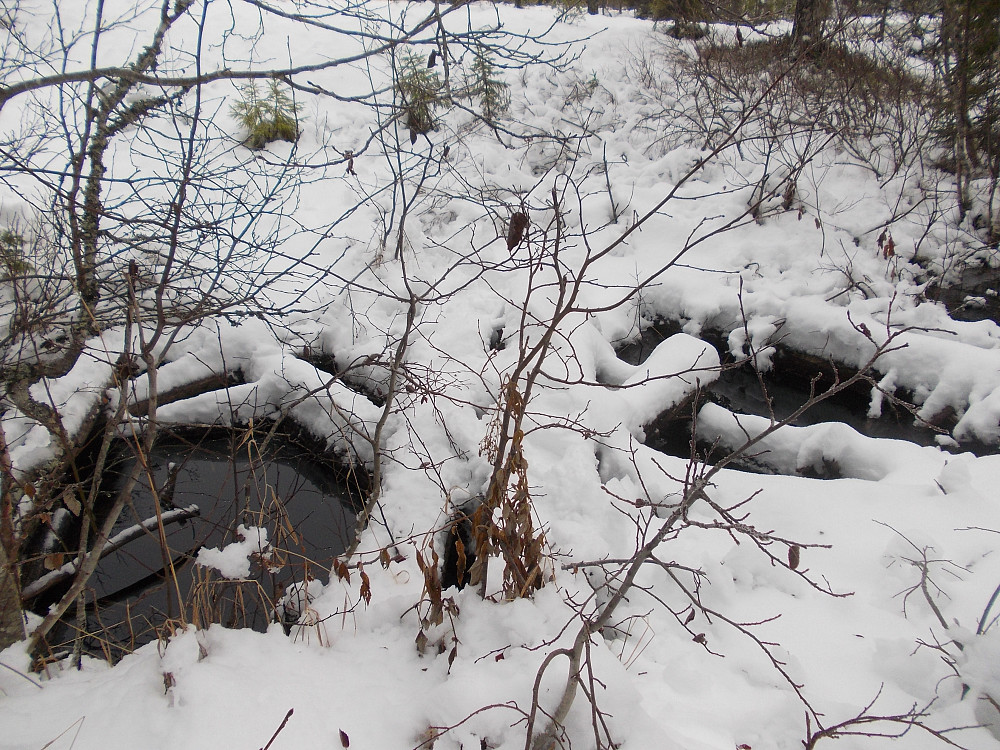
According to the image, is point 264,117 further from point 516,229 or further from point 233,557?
point 516,229

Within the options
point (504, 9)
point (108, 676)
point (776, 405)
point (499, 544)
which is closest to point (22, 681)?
point (108, 676)

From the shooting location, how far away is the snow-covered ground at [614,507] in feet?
5.55

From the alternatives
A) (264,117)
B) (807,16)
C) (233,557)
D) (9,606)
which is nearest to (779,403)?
(233,557)

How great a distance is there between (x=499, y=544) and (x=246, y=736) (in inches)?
35.2

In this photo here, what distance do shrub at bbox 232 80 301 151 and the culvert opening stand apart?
4.25 metres

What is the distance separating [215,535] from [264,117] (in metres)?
5.25

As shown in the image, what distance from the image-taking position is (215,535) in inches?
118

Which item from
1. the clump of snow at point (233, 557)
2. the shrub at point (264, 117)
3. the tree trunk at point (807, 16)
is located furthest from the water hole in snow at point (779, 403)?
the shrub at point (264, 117)

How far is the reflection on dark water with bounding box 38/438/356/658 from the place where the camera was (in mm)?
2479

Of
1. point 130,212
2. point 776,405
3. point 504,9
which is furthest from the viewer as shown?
point 504,9

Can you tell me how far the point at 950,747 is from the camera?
167 centimetres

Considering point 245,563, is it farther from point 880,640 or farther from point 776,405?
point 776,405

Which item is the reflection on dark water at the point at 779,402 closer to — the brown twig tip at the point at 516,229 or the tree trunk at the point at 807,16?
the brown twig tip at the point at 516,229

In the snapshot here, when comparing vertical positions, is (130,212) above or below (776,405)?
above
